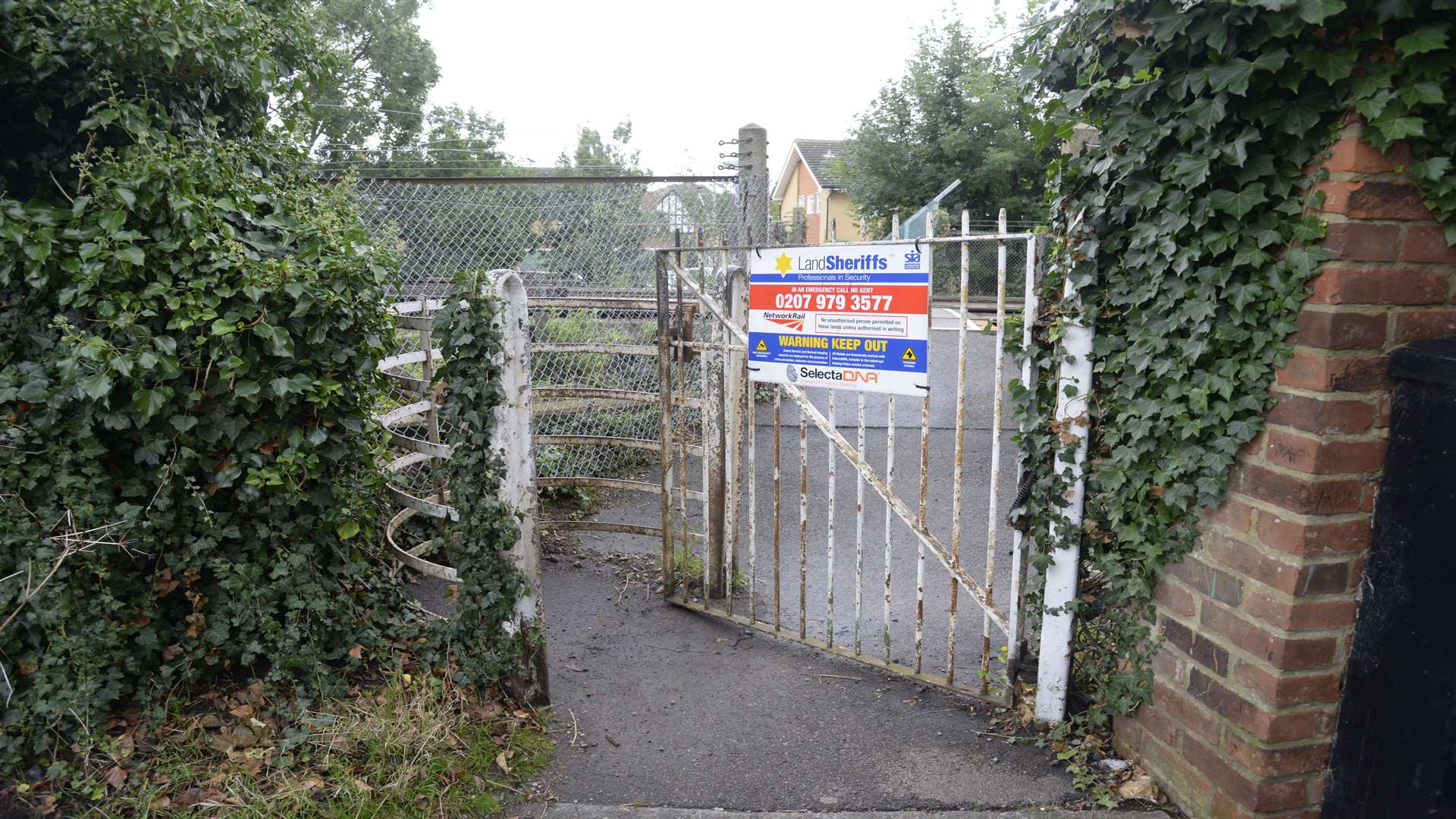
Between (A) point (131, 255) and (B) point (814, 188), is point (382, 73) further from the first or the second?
(A) point (131, 255)

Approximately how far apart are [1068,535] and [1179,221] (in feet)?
3.96

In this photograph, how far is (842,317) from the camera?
399 centimetres

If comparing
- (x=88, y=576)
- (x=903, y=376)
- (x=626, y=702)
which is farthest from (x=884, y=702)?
(x=88, y=576)

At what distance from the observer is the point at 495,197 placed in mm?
6797

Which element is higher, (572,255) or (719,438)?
(572,255)

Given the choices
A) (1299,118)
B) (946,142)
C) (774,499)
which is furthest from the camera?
(946,142)

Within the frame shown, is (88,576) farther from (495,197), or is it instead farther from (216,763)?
(495,197)

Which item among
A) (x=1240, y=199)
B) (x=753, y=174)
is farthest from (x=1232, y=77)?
(x=753, y=174)

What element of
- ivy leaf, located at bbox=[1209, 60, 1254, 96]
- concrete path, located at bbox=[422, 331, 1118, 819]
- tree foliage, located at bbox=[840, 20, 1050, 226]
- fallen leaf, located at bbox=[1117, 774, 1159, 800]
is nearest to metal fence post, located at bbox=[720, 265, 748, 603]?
concrete path, located at bbox=[422, 331, 1118, 819]

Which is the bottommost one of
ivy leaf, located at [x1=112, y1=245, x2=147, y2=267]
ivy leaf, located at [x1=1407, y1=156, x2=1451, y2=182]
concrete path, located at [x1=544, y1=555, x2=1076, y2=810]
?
concrete path, located at [x1=544, y1=555, x2=1076, y2=810]

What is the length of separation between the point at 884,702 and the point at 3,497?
11.2ft

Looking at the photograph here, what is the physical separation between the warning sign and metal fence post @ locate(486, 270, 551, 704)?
120 cm

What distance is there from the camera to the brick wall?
7.75ft

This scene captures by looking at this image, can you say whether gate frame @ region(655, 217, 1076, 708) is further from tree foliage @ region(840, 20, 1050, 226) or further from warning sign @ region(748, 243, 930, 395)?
tree foliage @ region(840, 20, 1050, 226)
